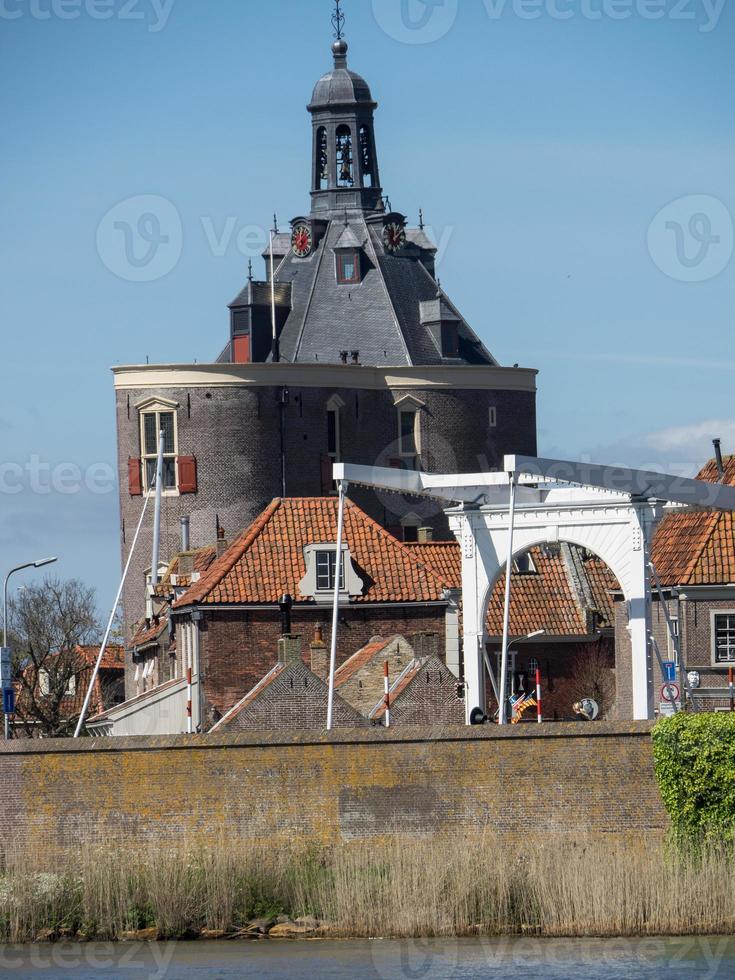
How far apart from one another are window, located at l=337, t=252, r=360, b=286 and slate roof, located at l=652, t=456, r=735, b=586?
978 inches

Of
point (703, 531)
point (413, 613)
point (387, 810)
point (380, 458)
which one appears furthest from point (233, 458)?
point (387, 810)

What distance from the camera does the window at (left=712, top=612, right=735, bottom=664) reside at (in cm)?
4456

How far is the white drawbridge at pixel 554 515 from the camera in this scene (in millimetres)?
38375

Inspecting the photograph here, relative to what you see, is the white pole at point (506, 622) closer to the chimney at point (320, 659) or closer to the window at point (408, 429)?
the chimney at point (320, 659)

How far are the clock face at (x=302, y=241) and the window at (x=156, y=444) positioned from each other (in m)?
9.91

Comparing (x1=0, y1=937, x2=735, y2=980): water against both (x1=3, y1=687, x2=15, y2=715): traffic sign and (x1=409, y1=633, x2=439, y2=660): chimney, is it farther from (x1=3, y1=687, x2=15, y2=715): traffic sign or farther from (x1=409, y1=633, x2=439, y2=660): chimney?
(x1=409, y1=633, x2=439, y2=660): chimney

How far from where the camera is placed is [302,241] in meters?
72.4

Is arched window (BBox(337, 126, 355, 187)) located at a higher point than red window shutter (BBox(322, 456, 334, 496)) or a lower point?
higher

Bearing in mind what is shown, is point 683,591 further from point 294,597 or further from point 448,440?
point 448,440

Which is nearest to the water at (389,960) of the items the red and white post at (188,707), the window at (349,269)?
the red and white post at (188,707)

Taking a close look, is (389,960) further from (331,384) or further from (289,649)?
(331,384)

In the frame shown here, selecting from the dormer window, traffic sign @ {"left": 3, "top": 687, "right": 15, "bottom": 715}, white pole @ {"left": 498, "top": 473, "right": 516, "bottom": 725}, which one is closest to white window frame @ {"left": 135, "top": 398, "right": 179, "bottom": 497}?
the dormer window

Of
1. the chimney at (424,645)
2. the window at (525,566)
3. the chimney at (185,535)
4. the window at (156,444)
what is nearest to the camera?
the chimney at (424,645)

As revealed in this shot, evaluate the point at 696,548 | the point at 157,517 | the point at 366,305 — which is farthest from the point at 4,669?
the point at 366,305
